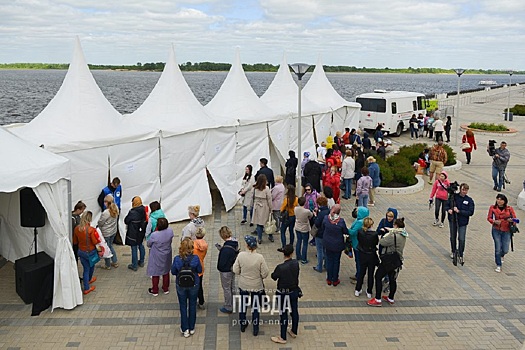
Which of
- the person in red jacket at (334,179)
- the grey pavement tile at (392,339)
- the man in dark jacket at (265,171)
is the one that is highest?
the man in dark jacket at (265,171)

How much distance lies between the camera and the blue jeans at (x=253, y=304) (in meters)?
6.77

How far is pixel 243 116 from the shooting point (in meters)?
14.4

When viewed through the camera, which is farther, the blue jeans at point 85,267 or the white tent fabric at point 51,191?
the blue jeans at point 85,267

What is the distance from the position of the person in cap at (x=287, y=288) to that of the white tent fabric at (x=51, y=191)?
10.8ft

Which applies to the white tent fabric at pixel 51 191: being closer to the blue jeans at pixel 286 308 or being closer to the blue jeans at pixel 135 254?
the blue jeans at pixel 135 254

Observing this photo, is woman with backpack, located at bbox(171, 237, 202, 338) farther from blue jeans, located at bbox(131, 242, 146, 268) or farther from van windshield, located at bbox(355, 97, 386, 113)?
van windshield, located at bbox(355, 97, 386, 113)

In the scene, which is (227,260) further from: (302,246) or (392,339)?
(302,246)

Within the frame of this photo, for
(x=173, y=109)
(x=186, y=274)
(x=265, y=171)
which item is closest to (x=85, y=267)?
(x=186, y=274)

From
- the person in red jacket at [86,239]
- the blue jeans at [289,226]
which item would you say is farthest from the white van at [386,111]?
the person in red jacket at [86,239]

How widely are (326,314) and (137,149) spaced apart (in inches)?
221

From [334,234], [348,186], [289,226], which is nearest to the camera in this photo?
[334,234]

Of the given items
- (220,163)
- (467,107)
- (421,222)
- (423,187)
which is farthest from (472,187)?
(467,107)

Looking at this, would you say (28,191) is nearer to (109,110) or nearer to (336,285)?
(109,110)

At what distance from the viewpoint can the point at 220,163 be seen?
1323 cm
